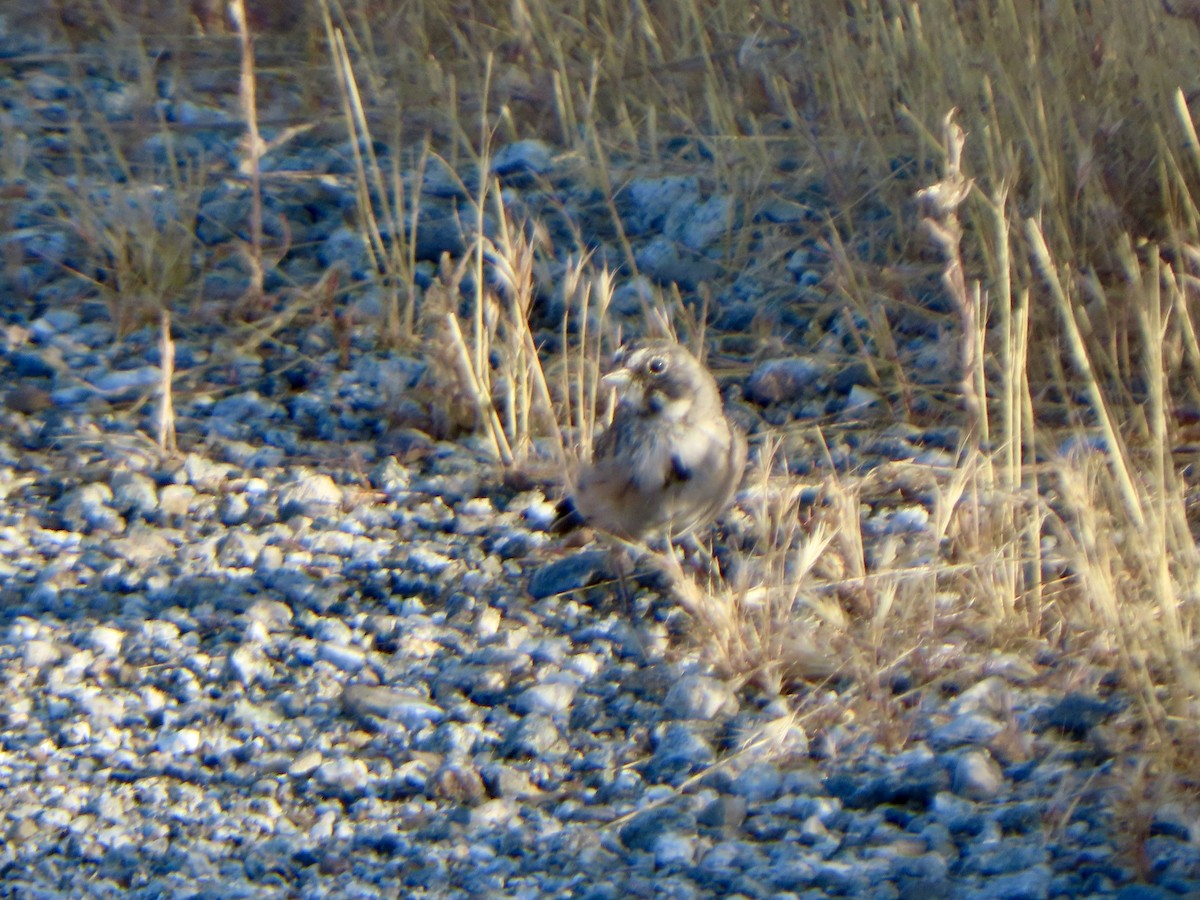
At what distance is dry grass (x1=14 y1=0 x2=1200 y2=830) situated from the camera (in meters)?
2.98

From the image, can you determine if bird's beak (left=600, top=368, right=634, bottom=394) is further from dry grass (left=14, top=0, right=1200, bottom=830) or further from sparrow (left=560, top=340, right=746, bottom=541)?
dry grass (left=14, top=0, right=1200, bottom=830)

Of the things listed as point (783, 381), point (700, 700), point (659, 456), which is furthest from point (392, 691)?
point (783, 381)

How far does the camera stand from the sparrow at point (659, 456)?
341 centimetres

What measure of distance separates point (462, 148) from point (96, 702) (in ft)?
9.59

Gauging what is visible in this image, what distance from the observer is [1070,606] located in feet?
9.98

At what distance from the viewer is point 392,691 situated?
121 inches

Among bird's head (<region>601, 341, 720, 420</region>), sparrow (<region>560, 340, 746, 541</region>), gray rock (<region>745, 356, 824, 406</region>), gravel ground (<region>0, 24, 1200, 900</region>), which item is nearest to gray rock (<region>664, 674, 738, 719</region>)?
gravel ground (<region>0, 24, 1200, 900</region>)

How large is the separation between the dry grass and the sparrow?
148 millimetres

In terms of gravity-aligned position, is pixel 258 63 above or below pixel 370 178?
above

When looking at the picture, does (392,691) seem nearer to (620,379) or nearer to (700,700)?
(700,700)

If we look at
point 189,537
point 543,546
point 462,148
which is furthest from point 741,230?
point 189,537

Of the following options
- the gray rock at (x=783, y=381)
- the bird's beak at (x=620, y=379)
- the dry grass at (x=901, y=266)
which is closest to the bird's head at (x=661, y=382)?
the bird's beak at (x=620, y=379)

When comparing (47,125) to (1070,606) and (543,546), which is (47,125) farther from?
(1070,606)

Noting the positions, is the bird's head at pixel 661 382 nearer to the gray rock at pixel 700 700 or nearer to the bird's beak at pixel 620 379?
the bird's beak at pixel 620 379
